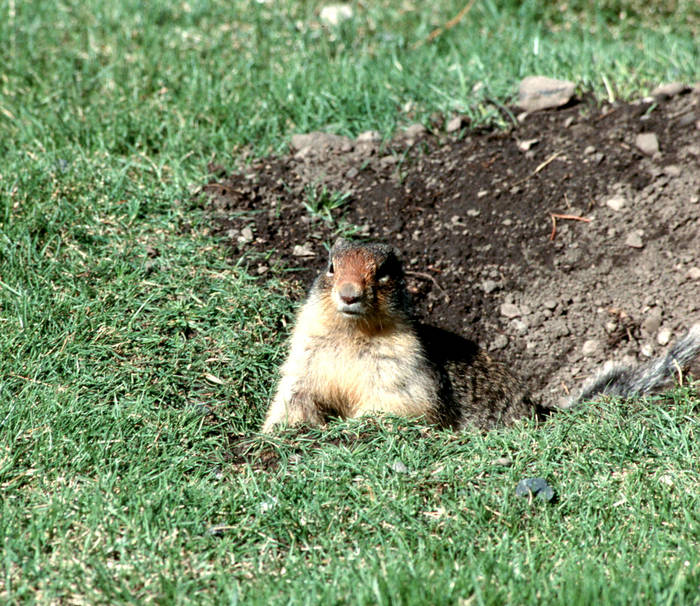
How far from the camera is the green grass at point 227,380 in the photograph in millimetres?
3340

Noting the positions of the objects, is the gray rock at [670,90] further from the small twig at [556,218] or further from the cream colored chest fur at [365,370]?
the cream colored chest fur at [365,370]

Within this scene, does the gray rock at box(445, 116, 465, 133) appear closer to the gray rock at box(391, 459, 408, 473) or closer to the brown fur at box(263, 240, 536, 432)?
the brown fur at box(263, 240, 536, 432)

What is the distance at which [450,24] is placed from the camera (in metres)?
8.01

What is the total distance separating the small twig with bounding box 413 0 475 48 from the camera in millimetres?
7758

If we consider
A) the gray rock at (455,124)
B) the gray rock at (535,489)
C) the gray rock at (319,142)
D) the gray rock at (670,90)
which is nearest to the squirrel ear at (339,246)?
the gray rock at (535,489)

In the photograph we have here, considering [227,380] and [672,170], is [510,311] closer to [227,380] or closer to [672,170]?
[672,170]

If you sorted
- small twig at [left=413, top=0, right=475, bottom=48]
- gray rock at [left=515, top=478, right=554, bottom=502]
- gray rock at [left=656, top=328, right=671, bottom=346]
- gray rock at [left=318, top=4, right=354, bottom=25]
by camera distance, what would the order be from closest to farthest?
gray rock at [left=515, top=478, right=554, bottom=502] → gray rock at [left=656, top=328, right=671, bottom=346] → small twig at [left=413, top=0, right=475, bottom=48] → gray rock at [left=318, top=4, right=354, bottom=25]

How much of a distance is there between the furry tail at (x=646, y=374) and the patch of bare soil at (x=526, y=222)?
25 cm

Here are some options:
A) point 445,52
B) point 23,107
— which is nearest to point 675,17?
point 445,52

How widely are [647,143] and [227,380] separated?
3163mm

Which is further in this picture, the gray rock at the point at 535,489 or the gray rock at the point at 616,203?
the gray rock at the point at 616,203

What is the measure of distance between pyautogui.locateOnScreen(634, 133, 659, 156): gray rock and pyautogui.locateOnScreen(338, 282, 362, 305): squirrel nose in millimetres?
2727

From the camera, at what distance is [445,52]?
7.61 meters

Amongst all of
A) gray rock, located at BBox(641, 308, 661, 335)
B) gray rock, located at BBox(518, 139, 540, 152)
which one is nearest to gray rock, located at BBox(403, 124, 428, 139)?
gray rock, located at BBox(518, 139, 540, 152)
